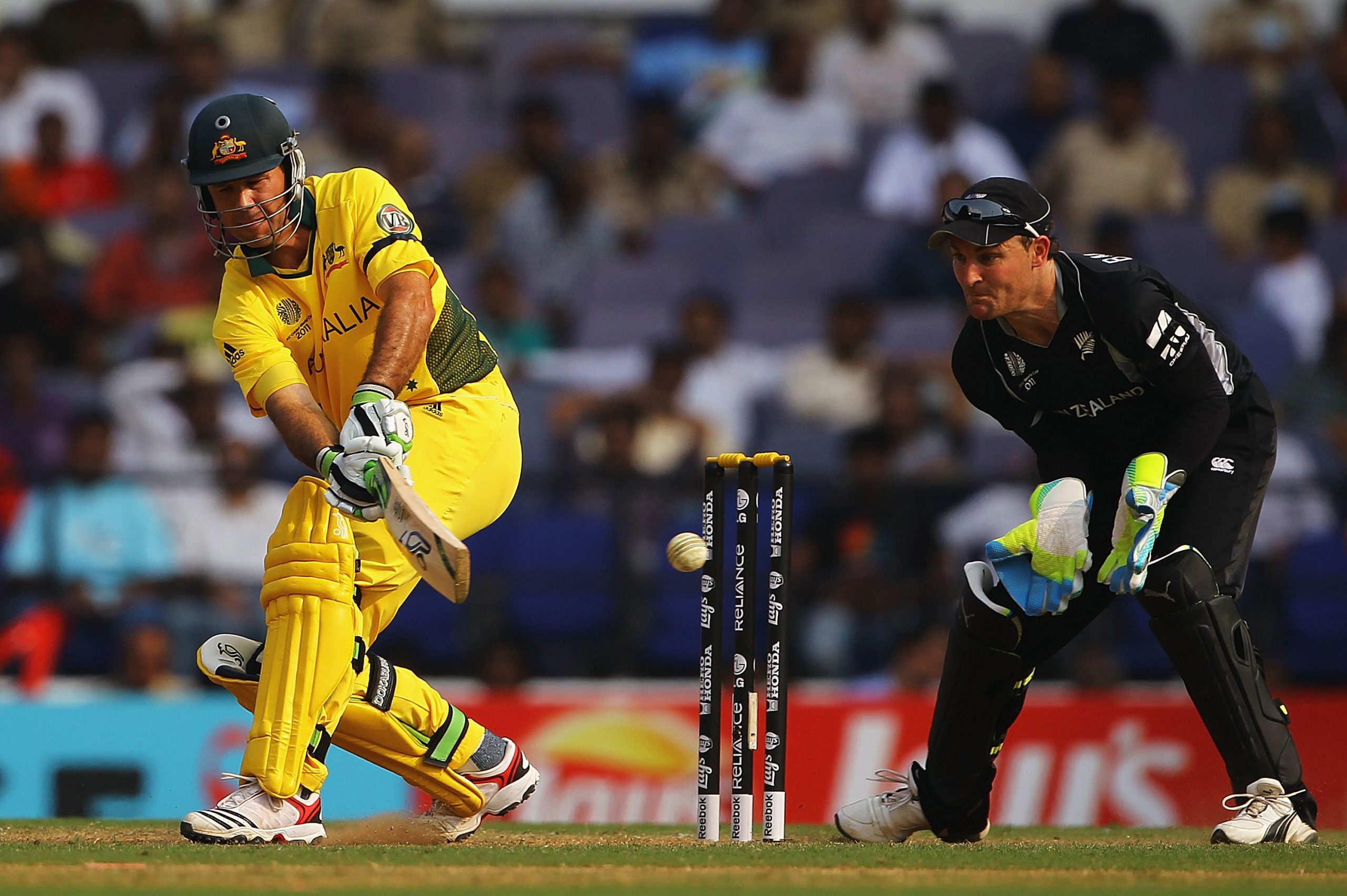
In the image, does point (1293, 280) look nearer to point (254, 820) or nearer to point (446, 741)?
point (446, 741)

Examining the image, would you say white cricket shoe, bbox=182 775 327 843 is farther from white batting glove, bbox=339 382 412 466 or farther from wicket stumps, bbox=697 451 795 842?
wicket stumps, bbox=697 451 795 842

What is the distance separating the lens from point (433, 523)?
14.3ft

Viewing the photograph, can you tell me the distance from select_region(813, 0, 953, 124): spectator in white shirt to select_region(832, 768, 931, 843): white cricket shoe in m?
7.02

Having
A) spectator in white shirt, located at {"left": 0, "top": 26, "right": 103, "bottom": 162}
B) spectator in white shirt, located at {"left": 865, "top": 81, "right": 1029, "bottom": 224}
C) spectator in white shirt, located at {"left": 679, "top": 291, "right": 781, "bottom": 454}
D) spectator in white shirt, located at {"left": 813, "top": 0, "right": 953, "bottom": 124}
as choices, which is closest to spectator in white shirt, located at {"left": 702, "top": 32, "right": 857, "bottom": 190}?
spectator in white shirt, located at {"left": 813, "top": 0, "right": 953, "bottom": 124}

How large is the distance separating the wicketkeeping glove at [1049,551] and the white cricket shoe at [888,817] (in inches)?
26.8

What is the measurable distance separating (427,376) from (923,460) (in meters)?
4.31

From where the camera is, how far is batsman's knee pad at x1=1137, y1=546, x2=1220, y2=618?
447 centimetres

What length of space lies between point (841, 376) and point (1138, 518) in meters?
4.89

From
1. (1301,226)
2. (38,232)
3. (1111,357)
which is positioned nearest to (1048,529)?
(1111,357)

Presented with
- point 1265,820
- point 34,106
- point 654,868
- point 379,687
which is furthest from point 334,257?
point 34,106

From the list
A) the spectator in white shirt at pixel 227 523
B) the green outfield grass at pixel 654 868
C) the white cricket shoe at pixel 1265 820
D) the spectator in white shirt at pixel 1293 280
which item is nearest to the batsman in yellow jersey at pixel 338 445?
the green outfield grass at pixel 654 868

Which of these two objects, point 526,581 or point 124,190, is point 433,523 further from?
point 124,190

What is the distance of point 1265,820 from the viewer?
14.6ft

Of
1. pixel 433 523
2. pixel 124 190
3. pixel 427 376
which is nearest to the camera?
pixel 433 523
